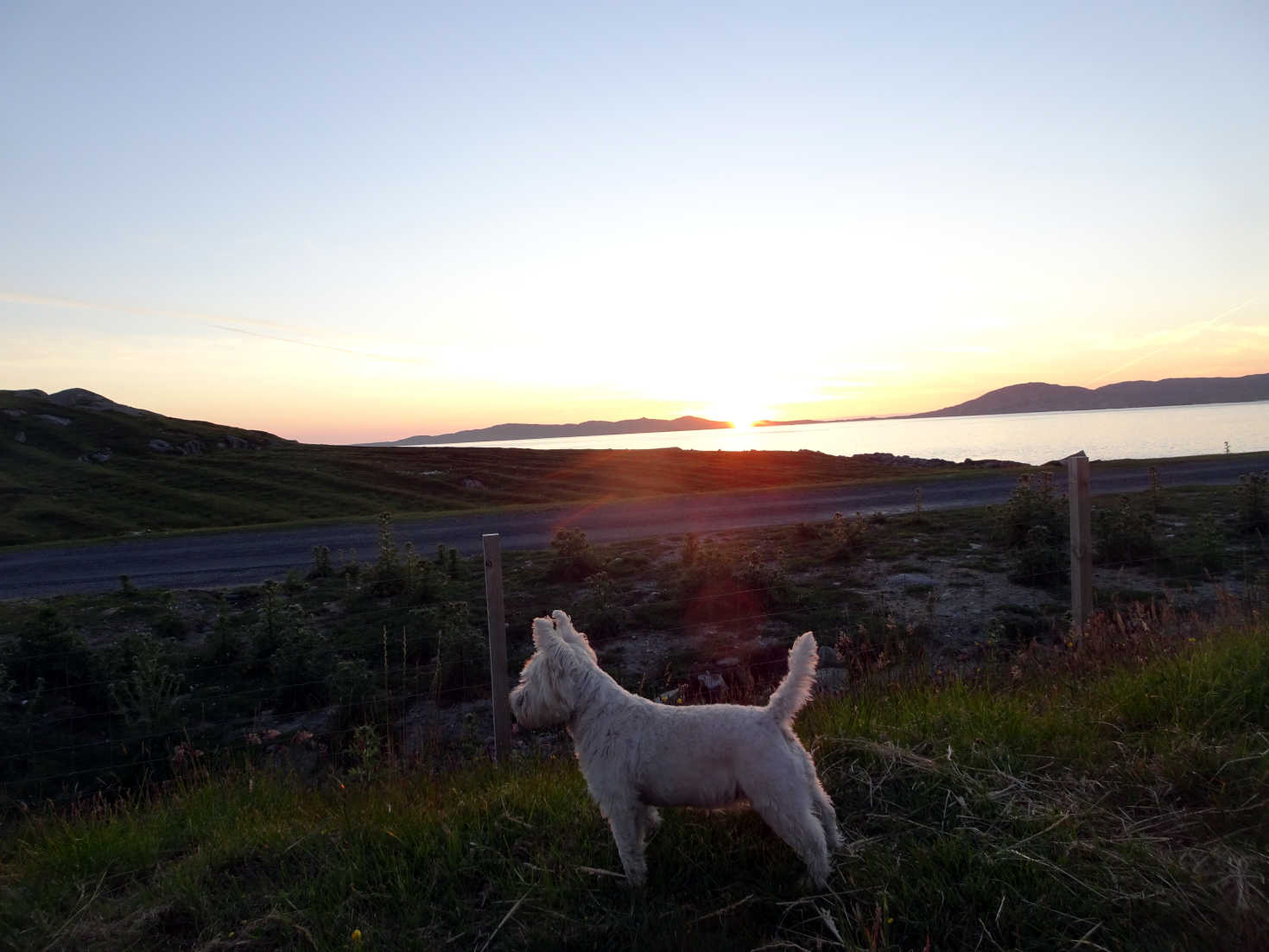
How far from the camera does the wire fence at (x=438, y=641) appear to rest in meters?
6.87

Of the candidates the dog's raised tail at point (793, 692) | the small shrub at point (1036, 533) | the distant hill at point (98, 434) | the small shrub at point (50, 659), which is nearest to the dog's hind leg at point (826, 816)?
the dog's raised tail at point (793, 692)

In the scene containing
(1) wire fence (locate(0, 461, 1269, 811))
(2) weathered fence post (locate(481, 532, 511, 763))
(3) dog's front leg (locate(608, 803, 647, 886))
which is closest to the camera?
(3) dog's front leg (locate(608, 803, 647, 886))

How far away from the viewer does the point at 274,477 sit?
145 ft

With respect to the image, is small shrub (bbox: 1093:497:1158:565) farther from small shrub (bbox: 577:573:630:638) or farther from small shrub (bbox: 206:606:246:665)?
small shrub (bbox: 206:606:246:665)

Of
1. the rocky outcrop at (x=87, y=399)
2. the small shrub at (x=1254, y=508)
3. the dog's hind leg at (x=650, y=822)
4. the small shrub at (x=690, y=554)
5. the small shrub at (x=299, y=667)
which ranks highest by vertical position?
the rocky outcrop at (x=87, y=399)

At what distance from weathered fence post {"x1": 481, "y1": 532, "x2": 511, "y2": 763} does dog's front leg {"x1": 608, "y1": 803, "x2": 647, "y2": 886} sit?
2.14 meters

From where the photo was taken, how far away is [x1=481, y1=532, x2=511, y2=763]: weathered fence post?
5742mm

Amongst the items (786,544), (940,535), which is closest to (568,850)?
(786,544)

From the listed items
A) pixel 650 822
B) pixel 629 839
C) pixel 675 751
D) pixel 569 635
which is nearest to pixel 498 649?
pixel 569 635

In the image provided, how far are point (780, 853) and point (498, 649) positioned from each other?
2774 mm

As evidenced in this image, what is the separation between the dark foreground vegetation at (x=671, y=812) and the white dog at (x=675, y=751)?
0.27 metres

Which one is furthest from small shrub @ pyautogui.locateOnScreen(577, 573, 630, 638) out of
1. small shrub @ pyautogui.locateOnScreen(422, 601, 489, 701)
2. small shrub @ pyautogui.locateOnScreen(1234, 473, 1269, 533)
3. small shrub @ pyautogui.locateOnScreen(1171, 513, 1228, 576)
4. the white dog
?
small shrub @ pyautogui.locateOnScreen(1234, 473, 1269, 533)

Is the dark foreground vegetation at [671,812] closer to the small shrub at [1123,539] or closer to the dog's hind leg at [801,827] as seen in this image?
the dog's hind leg at [801,827]

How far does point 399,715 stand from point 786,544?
333 inches
